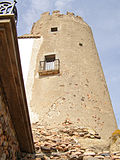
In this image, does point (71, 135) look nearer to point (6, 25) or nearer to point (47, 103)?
point (47, 103)

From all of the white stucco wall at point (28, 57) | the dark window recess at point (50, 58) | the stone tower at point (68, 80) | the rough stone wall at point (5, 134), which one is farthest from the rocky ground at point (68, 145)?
the dark window recess at point (50, 58)

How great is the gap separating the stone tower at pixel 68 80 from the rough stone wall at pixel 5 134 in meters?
2.63

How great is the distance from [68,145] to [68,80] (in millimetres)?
3547

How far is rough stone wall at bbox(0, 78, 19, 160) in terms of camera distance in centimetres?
408

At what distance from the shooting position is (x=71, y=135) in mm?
6832

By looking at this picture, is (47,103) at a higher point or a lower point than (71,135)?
higher

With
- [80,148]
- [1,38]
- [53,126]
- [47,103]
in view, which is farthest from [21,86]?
[47,103]

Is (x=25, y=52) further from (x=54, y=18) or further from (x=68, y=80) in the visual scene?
(x=68, y=80)

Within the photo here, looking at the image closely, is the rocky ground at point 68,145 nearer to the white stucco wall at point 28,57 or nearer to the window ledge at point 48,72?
the white stucco wall at point 28,57

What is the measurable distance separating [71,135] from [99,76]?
3764 mm

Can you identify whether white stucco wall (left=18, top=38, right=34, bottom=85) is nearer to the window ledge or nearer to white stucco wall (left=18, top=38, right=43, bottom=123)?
white stucco wall (left=18, top=38, right=43, bottom=123)

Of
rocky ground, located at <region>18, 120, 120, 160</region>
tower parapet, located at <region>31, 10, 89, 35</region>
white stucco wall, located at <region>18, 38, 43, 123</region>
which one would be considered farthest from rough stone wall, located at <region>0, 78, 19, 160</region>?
tower parapet, located at <region>31, 10, 89, 35</region>

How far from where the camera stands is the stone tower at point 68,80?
7.66 m

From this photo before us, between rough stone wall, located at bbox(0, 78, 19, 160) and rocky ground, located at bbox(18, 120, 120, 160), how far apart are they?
734 millimetres
